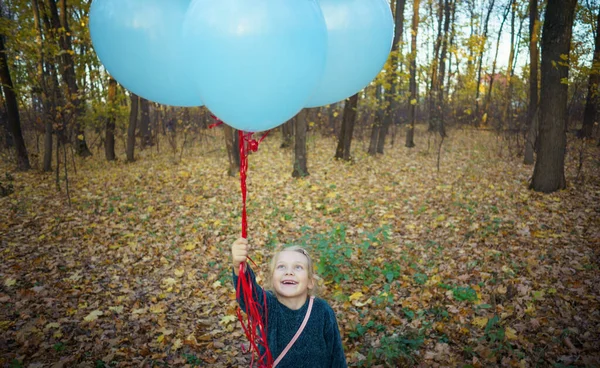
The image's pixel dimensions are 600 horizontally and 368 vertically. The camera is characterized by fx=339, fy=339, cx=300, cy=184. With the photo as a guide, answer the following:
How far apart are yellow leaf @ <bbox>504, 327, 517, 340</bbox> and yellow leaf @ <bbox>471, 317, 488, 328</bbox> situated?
0.68 feet

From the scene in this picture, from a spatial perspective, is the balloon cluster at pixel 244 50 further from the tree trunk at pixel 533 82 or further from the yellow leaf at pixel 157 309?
the tree trunk at pixel 533 82

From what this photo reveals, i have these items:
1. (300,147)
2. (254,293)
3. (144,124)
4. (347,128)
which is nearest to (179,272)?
(254,293)

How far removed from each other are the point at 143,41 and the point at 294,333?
6.48 feet

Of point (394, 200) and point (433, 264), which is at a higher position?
point (394, 200)

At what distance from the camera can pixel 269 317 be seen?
2027 mm

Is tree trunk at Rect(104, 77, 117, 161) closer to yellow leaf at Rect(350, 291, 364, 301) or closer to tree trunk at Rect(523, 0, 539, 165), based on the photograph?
yellow leaf at Rect(350, 291, 364, 301)

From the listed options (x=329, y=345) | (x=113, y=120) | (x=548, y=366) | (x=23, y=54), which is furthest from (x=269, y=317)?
(x=113, y=120)

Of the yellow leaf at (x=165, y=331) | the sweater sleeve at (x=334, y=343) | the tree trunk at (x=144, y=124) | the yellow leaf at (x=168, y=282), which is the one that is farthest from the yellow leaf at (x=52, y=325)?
the tree trunk at (x=144, y=124)

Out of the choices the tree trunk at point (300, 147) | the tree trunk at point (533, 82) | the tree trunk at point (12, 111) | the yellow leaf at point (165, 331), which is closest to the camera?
the yellow leaf at point (165, 331)

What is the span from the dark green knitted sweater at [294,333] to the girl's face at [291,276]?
85mm

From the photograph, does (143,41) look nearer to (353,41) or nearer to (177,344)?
(353,41)

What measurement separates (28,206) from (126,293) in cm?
465

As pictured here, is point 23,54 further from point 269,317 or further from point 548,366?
point 548,366

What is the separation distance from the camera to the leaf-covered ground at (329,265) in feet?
11.4
